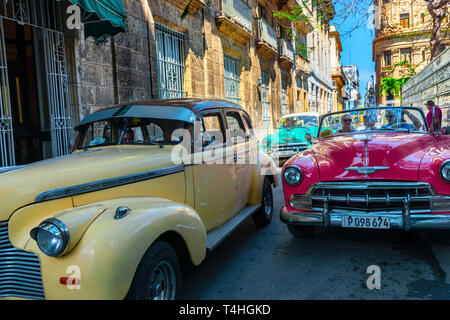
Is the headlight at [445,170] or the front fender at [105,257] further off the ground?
the headlight at [445,170]

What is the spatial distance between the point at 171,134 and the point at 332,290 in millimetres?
1937

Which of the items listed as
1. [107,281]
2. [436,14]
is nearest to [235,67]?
[436,14]

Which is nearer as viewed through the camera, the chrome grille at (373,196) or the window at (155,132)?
the chrome grille at (373,196)

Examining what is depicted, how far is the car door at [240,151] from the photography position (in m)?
4.26

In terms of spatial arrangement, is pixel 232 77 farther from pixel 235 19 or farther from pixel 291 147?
pixel 291 147

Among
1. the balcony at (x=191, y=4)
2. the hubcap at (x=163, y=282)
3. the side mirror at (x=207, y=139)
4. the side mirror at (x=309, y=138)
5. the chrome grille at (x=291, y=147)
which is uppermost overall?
the balcony at (x=191, y=4)

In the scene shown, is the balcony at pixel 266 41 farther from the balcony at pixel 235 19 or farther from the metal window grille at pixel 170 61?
the metal window grille at pixel 170 61

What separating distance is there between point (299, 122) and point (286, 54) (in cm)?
982

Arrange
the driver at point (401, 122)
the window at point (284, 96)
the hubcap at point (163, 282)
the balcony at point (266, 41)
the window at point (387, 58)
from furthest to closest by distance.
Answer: the window at point (387, 58) < the window at point (284, 96) < the balcony at point (266, 41) < the driver at point (401, 122) < the hubcap at point (163, 282)

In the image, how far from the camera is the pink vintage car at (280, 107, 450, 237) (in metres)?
3.36

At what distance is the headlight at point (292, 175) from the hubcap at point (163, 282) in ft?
5.88

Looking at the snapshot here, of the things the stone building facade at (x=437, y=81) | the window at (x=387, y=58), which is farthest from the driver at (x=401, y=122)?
the window at (x=387, y=58)

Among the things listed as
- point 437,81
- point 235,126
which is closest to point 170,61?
point 235,126

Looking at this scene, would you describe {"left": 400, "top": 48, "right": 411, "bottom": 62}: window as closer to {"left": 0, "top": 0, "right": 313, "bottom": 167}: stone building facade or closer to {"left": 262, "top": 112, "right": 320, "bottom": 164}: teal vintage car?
{"left": 0, "top": 0, "right": 313, "bottom": 167}: stone building facade
